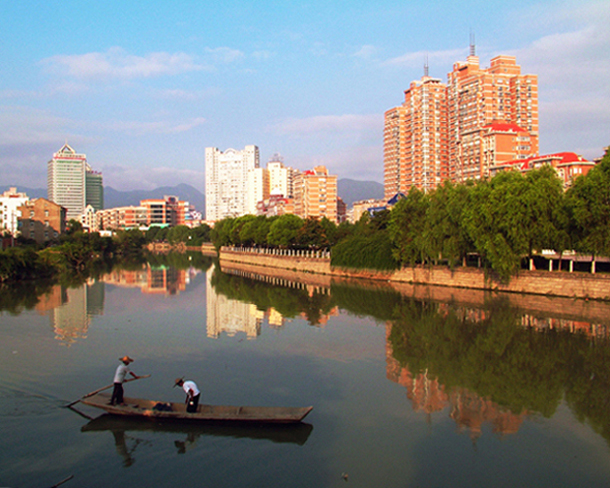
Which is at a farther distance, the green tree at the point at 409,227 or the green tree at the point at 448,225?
the green tree at the point at 409,227

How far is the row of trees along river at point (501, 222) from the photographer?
88.6 ft

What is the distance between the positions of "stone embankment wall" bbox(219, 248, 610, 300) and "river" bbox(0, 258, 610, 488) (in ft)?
4.41

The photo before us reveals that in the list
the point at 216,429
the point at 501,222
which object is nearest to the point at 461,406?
the point at 216,429

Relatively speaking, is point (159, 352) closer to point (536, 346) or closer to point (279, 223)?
point (536, 346)

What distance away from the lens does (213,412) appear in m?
10.7

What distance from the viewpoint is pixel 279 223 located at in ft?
213

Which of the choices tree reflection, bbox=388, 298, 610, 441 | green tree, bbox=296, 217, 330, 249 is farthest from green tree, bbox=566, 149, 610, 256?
green tree, bbox=296, 217, 330, 249

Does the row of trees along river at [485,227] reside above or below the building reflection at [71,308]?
above

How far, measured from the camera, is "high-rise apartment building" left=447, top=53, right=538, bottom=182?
91.6m

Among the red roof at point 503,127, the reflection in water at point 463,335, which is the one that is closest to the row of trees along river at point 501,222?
the reflection in water at point 463,335

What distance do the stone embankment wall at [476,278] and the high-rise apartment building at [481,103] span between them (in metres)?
46.1

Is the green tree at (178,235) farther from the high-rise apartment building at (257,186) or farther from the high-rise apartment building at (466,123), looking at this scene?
the high-rise apartment building at (466,123)

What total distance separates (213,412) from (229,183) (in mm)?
186979

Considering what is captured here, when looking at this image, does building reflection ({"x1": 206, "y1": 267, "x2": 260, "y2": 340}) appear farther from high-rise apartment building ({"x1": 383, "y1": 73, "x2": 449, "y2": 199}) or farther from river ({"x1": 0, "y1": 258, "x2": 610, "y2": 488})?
high-rise apartment building ({"x1": 383, "y1": 73, "x2": 449, "y2": 199})
